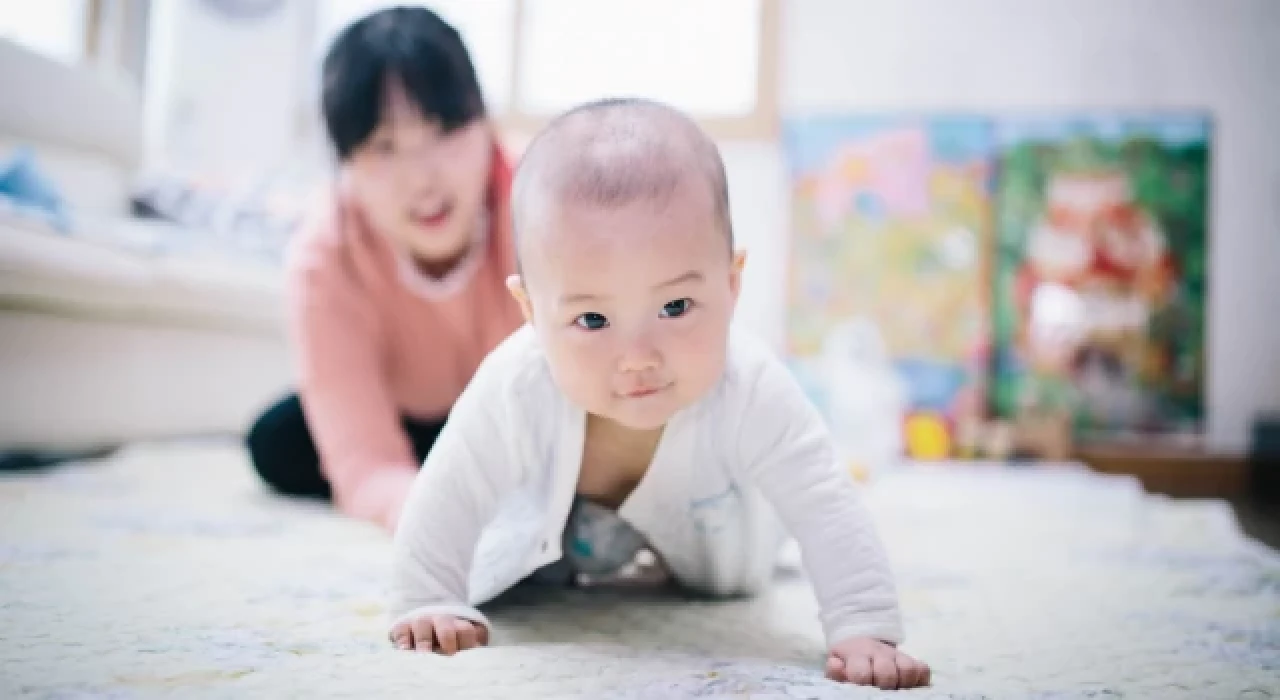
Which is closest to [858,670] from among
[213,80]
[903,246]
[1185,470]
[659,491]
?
[659,491]

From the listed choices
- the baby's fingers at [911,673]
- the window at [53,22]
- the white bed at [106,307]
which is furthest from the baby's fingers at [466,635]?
the window at [53,22]

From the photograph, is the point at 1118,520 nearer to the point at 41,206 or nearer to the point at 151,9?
the point at 41,206

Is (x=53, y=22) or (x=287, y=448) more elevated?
(x=53, y=22)

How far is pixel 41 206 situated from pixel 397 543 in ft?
4.28

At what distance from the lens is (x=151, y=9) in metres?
3.59

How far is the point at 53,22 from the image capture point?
327cm

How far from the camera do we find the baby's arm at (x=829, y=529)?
58 centimetres

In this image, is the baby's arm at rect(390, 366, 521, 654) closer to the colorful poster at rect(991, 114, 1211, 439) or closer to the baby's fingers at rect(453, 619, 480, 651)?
the baby's fingers at rect(453, 619, 480, 651)

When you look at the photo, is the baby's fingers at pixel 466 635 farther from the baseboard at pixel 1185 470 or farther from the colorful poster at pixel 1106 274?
the colorful poster at pixel 1106 274

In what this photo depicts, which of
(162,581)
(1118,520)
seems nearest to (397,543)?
(162,581)

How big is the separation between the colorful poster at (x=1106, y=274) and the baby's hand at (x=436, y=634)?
104 inches

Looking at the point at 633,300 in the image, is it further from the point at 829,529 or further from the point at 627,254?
the point at 829,529

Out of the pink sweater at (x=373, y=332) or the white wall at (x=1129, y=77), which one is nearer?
the pink sweater at (x=373, y=332)

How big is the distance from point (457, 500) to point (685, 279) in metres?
0.24
